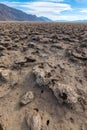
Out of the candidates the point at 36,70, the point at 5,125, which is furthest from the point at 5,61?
the point at 5,125

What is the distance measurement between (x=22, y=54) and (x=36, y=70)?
3396 mm

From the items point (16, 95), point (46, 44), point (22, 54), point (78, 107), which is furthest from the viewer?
point (46, 44)

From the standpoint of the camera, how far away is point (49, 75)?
11750 millimetres

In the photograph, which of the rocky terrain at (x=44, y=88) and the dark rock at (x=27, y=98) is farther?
the dark rock at (x=27, y=98)

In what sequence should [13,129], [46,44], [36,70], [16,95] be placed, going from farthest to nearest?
[46,44] < [36,70] < [16,95] < [13,129]

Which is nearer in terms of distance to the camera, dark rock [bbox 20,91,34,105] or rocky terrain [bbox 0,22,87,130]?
rocky terrain [bbox 0,22,87,130]

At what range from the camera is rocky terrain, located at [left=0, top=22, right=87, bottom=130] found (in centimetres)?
926

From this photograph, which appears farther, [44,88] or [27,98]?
[44,88]

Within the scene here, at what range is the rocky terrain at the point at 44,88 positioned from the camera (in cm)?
926

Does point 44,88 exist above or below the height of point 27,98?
above

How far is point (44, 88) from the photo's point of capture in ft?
36.0

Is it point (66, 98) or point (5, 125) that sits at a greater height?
point (66, 98)

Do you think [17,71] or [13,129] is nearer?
[13,129]

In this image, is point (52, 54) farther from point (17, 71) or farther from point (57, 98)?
point (57, 98)
